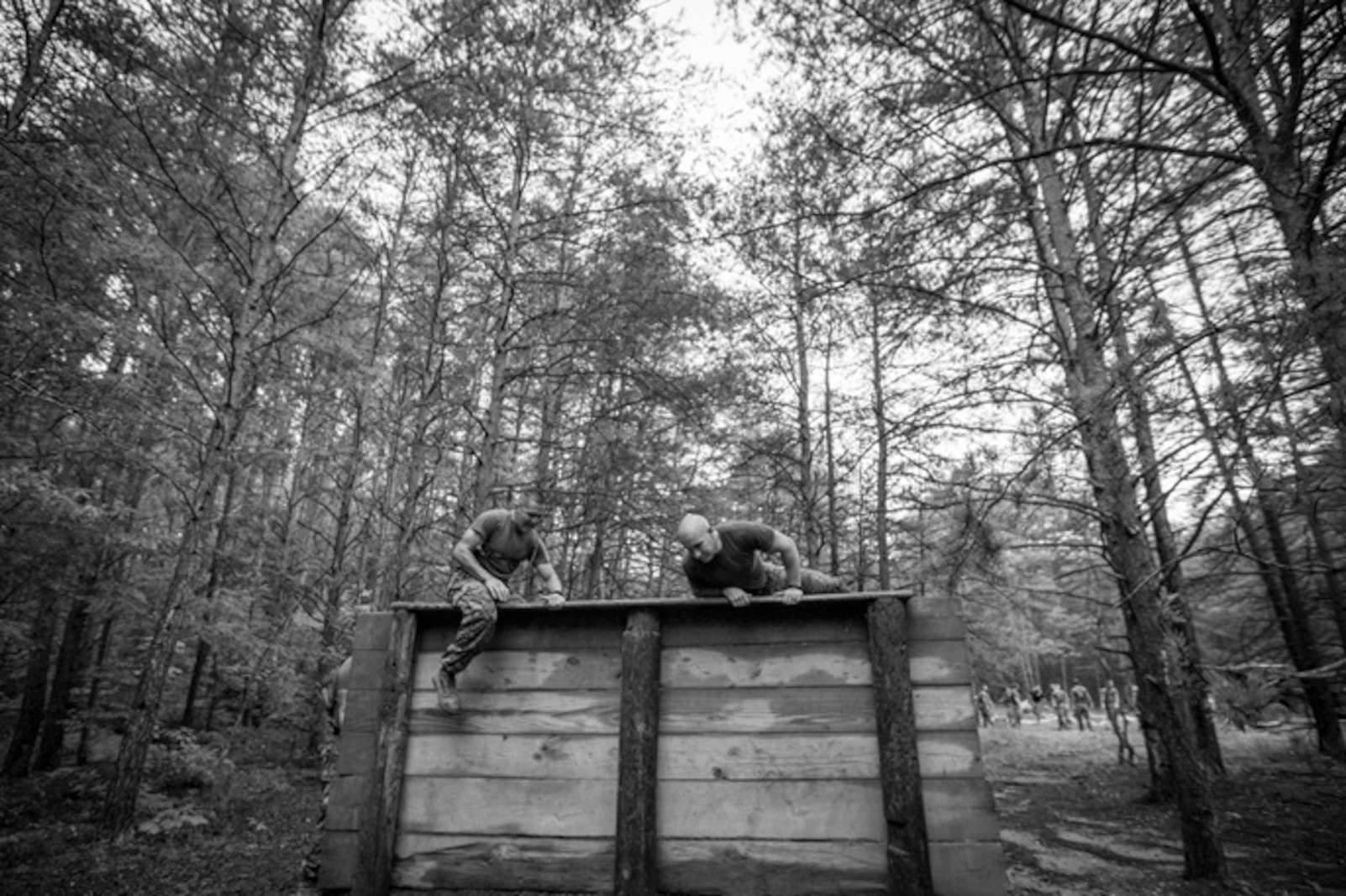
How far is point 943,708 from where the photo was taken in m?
3.42

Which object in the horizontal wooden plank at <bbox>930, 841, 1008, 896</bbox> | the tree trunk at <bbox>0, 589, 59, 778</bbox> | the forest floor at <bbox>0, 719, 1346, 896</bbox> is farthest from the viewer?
the tree trunk at <bbox>0, 589, 59, 778</bbox>

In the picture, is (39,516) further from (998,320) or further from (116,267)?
(998,320)

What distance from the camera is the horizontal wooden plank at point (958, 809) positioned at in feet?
10.6

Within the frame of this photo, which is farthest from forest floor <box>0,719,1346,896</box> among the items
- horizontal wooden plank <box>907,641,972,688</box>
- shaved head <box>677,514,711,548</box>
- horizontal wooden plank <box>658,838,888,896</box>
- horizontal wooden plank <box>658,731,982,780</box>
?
shaved head <box>677,514,711,548</box>

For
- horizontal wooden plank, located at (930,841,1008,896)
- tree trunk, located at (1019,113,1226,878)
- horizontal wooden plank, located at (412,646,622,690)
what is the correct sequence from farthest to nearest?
tree trunk, located at (1019,113,1226,878) < horizontal wooden plank, located at (412,646,622,690) < horizontal wooden plank, located at (930,841,1008,896)

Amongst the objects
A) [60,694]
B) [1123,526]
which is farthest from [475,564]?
[60,694]

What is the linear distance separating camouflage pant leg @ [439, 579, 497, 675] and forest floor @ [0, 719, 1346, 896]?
10.3ft

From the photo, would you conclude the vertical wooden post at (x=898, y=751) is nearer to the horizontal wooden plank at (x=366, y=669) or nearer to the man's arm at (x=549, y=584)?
the man's arm at (x=549, y=584)

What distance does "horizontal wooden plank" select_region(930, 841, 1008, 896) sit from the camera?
3.16 m

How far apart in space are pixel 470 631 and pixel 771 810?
2.09 m

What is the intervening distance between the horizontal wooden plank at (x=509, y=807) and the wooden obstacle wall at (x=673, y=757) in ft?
0.03

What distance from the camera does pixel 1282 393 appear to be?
3336 millimetres

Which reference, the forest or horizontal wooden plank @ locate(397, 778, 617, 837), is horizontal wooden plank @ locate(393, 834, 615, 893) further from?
the forest

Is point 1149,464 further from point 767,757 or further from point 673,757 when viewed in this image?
point 673,757
